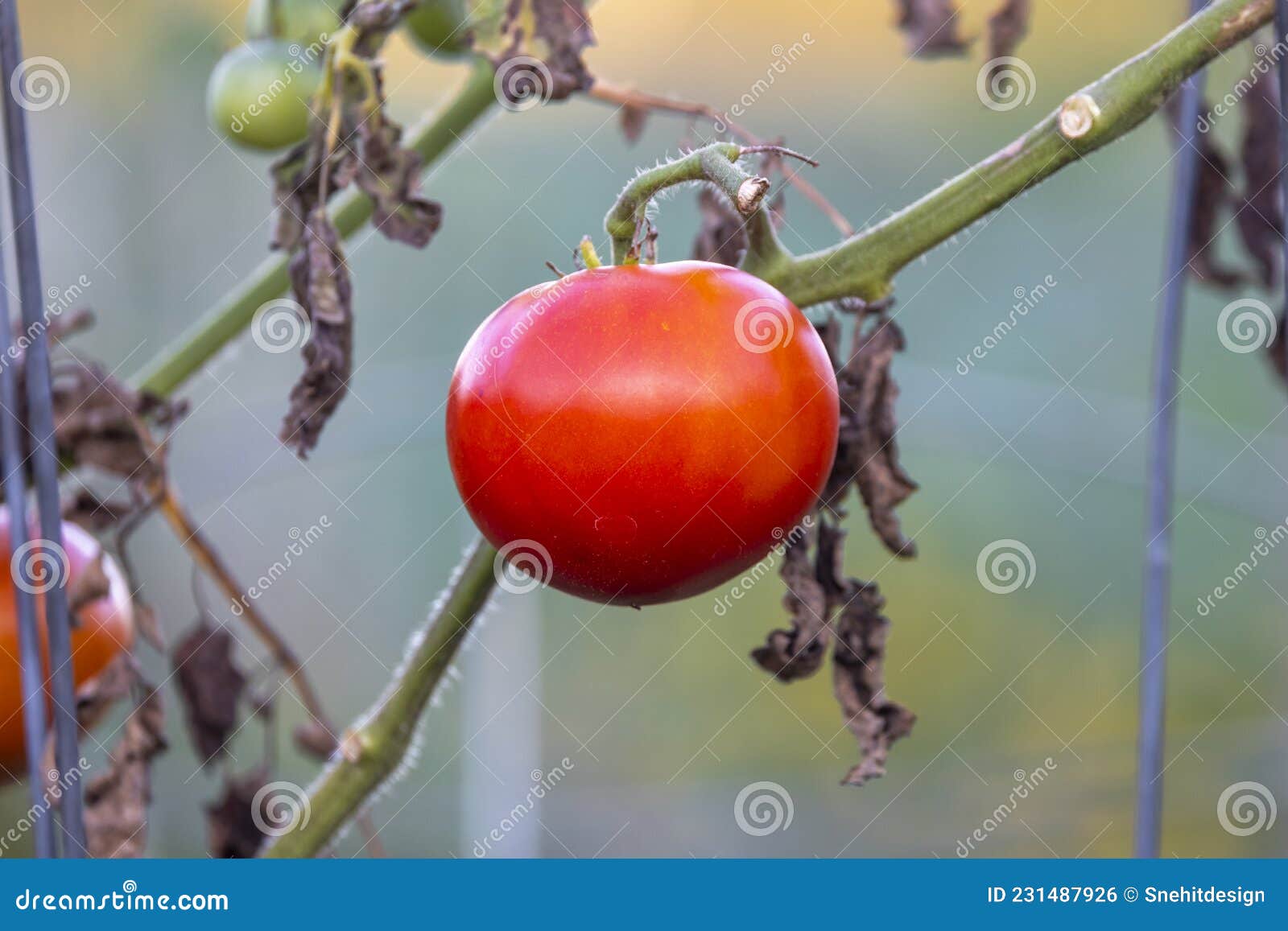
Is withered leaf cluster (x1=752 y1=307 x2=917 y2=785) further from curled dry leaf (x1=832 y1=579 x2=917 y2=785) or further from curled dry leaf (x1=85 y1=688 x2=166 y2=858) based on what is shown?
curled dry leaf (x1=85 y1=688 x2=166 y2=858)

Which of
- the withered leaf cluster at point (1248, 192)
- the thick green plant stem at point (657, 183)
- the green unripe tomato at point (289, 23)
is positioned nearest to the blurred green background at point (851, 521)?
the withered leaf cluster at point (1248, 192)

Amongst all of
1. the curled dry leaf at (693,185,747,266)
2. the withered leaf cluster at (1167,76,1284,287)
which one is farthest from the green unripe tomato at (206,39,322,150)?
the withered leaf cluster at (1167,76,1284,287)

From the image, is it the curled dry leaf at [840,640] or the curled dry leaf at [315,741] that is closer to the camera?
the curled dry leaf at [840,640]

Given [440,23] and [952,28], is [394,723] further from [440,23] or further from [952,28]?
[952,28]

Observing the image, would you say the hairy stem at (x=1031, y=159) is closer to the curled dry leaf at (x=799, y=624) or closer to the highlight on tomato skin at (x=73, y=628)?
the curled dry leaf at (x=799, y=624)

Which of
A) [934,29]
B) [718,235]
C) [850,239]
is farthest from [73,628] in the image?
[934,29]

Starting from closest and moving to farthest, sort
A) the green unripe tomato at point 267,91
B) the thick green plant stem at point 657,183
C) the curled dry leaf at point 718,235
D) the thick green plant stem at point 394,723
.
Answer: the thick green plant stem at point 657,183, the thick green plant stem at point 394,723, the curled dry leaf at point 718,235, the green unripe tomato at point 267,91

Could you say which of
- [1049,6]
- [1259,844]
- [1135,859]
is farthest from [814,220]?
[1135,859]
